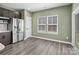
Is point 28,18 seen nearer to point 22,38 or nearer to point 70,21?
point 22,38

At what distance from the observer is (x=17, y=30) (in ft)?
13.9

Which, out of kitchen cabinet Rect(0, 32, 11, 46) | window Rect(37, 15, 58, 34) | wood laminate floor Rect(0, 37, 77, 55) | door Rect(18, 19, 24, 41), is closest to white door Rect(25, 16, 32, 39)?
door Rect(18, 19, 24, 41)

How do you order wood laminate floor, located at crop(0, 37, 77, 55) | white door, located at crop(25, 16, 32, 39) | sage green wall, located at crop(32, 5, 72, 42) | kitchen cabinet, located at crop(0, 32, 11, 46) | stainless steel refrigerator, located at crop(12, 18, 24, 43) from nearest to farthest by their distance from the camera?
wood laminate floor, located at crop(0, 37, 77, 55), kitchen cabinet, located at crop(0, 32, 11, 46), sage green wall, located at crop(32, 5, 72, 42), stainless steel refrigerator, located at crop(12, 18, 24, 43), white door, located at crop(25, 16, 32, 39)

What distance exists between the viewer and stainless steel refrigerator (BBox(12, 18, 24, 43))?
4.03 meters

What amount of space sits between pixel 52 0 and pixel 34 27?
3737 mm

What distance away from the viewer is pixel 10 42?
3881 millimetres

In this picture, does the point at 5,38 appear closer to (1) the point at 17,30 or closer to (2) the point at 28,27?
(1) the point at 17,30

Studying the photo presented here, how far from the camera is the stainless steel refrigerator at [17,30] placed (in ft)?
13.2

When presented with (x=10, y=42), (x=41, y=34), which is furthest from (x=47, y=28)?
(x=10, y=42)

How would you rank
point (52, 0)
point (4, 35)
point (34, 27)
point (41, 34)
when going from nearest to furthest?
point (52, 0)
point (4, 35)
point (41, 34)
point (34, 27)

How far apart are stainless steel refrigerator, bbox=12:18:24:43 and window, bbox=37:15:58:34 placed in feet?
4.17

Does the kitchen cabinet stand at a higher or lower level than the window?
lower

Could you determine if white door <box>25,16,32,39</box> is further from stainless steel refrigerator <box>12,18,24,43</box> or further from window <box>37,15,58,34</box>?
window <box>37,15,58,34</box>

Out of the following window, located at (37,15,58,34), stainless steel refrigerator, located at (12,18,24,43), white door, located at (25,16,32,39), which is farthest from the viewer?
white door, located at (25,16,32,39)
